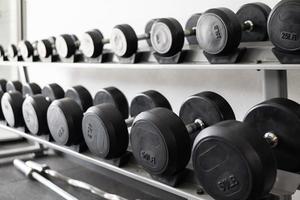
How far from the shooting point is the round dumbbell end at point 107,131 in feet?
3.70

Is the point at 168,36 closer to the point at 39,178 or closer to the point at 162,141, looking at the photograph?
the point at 162,141

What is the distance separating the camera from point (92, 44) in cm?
142

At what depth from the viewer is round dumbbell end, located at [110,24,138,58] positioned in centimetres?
127

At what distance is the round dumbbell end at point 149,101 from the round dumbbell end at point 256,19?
378 mm

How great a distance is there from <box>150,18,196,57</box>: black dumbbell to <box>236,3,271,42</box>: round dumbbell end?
0.70 ft

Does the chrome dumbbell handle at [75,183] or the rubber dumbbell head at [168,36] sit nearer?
the rubber dumbbell head at [168,36]

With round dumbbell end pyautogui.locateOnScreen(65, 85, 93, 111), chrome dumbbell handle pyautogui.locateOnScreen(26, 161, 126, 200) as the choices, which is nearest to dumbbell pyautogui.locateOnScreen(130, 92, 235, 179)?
chrome dumbbell handle pyautogui.locateOnScreen(26, 161, 126, 200)

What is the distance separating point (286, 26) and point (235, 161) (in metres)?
0.36

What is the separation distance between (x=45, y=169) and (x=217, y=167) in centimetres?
112

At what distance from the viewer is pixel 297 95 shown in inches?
43.7

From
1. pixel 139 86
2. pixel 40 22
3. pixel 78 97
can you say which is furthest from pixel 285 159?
pixel 40 22

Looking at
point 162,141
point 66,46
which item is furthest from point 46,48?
point 162,141

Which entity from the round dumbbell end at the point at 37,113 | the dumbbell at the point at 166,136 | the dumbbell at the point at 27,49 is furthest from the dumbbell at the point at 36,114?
the dumbbell at the point at 166,136

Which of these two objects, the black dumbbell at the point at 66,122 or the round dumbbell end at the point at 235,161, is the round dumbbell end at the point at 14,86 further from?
the round dumbbell end at the point at 235,161
